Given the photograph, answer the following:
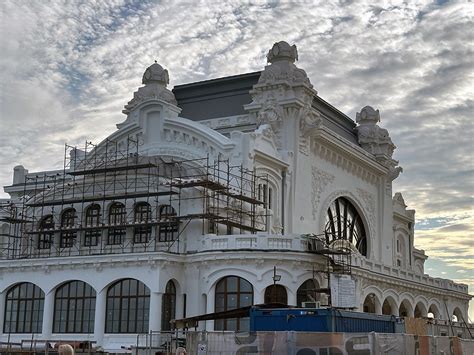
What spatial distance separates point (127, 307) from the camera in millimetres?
46062

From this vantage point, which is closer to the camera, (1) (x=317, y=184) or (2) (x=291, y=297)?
(2) (x=291, y=297)

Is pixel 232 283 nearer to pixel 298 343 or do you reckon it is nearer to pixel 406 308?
pixel 406 308

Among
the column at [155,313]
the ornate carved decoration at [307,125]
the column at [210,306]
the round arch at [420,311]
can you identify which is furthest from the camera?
the round arch at [420,311]

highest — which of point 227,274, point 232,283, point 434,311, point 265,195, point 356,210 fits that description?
point 356,210

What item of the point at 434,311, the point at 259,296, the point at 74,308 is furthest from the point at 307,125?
the point at 74,308

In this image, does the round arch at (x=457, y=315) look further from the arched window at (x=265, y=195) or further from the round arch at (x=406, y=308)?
the arched window at (x=265, y=195)

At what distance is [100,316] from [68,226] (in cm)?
945

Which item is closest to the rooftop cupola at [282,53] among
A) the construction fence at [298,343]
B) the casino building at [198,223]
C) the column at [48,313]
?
the casino building at [198,223]

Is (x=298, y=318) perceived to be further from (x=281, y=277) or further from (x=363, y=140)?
(x=363, y=140)

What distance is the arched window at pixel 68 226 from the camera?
5381 centimetres

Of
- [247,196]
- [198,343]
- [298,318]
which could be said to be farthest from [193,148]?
[198,343]

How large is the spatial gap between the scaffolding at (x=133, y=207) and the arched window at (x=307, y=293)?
6.66 metres

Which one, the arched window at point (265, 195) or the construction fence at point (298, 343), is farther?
the arched window at point (265, 195)

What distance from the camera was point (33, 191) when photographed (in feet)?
200
